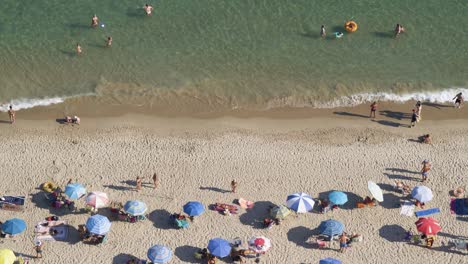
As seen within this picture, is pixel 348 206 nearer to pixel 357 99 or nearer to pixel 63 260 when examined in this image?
pixel 357 99

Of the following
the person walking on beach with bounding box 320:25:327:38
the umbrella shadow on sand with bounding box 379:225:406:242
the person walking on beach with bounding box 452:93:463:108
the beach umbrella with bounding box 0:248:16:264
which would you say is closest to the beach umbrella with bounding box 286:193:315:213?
the umbrella shadow on sand with bounding box 379:225:406:242

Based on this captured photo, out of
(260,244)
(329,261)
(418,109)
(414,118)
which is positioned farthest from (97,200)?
(418,109)

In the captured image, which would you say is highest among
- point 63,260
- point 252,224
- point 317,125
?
point 317,125

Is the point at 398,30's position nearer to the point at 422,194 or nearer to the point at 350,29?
the point at 350,29

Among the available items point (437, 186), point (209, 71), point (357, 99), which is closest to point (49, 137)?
point (209, 71)

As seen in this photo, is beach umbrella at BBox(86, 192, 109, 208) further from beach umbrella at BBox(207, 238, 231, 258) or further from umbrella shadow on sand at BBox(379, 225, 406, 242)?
umbrella shadow on sand at BBox(379, 225, 406, 242)


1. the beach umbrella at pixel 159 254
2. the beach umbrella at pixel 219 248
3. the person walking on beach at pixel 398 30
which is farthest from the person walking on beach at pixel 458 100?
the beach umbrella at pixel 159 254

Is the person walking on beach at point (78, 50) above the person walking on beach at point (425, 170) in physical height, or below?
above

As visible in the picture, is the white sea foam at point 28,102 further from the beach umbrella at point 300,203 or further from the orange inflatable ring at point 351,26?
the orange inflatable ring at point 351,26
